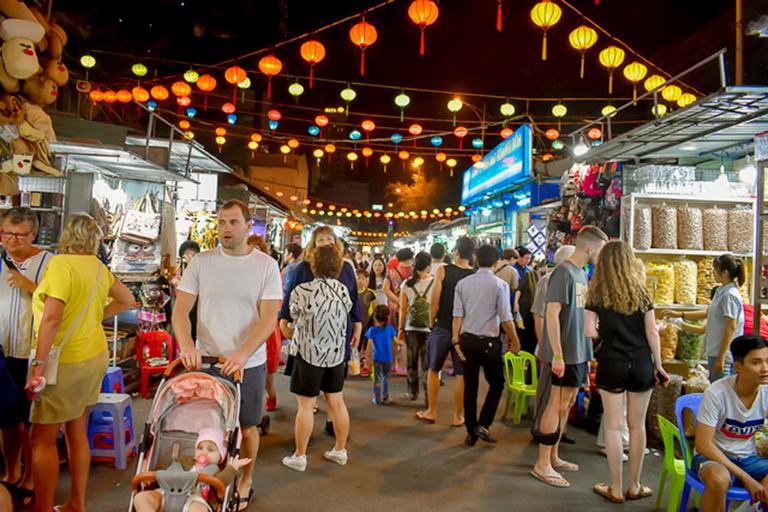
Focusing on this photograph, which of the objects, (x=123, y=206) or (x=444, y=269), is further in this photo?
(x=123, y=206)

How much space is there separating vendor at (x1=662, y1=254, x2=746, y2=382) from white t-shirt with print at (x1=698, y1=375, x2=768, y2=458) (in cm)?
182

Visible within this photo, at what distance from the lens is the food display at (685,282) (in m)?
6.31

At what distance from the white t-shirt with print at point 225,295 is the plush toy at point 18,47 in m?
2.85

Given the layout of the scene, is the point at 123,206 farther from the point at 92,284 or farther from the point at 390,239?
the point at 390,239

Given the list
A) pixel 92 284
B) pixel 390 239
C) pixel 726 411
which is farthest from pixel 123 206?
pixel 390 239

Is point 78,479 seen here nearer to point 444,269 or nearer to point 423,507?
point 423,507

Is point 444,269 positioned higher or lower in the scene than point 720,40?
lower

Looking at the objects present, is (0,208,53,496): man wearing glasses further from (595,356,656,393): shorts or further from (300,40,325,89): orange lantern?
(300,40,325,89): orange lantern

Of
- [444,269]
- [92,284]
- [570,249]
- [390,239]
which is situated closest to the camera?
[92,284]

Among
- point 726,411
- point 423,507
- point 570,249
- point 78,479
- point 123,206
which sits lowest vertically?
point 423,507

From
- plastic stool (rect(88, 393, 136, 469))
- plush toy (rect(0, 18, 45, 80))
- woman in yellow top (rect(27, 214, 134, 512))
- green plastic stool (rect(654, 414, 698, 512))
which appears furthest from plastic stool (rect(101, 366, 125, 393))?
green plastic stool (rect(654, 414, 698, 512))

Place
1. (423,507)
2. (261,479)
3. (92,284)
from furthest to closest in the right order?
(261,479), (423,507), (92,284)

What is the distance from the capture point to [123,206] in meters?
7.56

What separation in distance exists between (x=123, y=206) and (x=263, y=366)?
5.08 m
